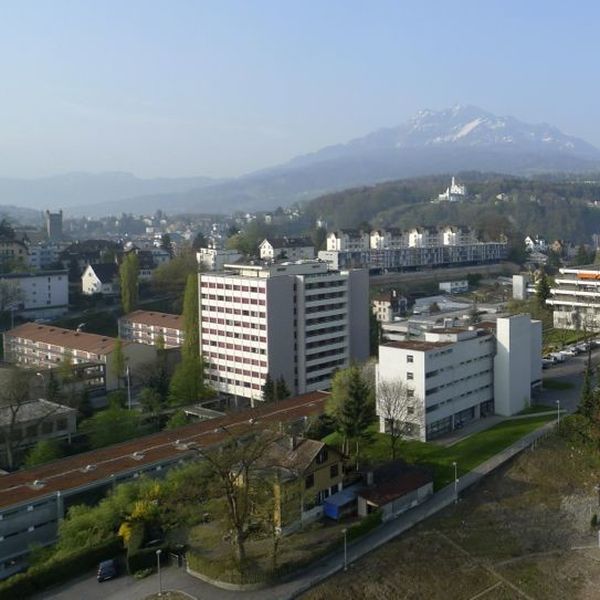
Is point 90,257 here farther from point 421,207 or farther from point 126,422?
point 421,207

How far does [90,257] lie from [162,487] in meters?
36.2

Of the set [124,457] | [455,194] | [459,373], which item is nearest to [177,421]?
[124,457]

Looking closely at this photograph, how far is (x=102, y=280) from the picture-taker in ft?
136

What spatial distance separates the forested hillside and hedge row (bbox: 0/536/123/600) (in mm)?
70418

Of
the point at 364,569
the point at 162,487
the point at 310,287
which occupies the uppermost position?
the point at 310,287

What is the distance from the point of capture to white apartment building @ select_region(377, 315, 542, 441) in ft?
64.0

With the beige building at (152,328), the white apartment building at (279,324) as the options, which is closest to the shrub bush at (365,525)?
the white apartment building at (279,324)

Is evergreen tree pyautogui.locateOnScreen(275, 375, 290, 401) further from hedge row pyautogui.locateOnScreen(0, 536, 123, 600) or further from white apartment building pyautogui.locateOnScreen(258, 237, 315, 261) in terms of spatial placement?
white apartment building pyautogui.locateOnScreen(258, 237, 315, 261)

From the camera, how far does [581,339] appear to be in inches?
1273

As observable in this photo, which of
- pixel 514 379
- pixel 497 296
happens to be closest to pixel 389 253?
pixel 497 296

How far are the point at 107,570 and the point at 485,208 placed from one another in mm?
86154

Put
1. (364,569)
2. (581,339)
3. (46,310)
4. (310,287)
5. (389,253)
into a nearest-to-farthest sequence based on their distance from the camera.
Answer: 1. (364,569)
2. (310,287)
3. (581,339)
4. (46,310)
5. (389,253)

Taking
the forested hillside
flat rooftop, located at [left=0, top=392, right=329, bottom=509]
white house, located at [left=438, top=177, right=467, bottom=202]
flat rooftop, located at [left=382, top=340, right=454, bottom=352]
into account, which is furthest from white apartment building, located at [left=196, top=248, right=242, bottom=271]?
white house, located at [left=438, top=177, right=467, bottom=202]

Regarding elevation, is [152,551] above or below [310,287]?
below
